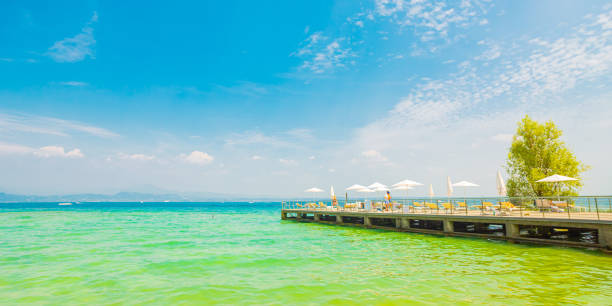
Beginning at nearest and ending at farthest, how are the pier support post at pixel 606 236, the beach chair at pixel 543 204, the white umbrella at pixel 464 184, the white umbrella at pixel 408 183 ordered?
the pier support post at pixel 606 236 → the beach chair at pixel 543 204 → the white umbrella at pixel 464 184 → the white umbrella at pixel 408 183

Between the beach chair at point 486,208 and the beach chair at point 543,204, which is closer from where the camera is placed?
the beach chair at point 543,204

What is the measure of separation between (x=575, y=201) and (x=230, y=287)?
1750cm

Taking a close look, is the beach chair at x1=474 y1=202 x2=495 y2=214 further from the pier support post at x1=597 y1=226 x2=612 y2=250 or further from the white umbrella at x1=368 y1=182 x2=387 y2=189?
the white umbrella at x1=368 y1=182 x2=387 y2=189

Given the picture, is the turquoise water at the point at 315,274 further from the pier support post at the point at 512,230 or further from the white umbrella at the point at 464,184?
the white umbrella at the point at 464,184

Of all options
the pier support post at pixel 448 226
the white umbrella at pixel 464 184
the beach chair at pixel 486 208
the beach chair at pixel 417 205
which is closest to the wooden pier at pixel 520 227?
the pier support post at pixel 448 226

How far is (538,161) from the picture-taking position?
2777 cm

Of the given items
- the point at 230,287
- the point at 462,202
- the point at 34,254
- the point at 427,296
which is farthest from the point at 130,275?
the point at 462,202

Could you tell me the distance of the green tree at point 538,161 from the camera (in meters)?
26.3

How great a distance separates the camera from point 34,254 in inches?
730

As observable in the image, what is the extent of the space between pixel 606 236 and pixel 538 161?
49.8 feet

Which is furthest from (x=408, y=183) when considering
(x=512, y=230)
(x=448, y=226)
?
(x=512, y=230)

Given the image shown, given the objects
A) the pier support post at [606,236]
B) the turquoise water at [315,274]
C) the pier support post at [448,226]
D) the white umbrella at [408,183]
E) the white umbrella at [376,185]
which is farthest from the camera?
the white umbrella at [376,185]

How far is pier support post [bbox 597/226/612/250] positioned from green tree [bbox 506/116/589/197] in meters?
12.4

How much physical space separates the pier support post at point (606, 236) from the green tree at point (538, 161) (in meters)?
12.4
